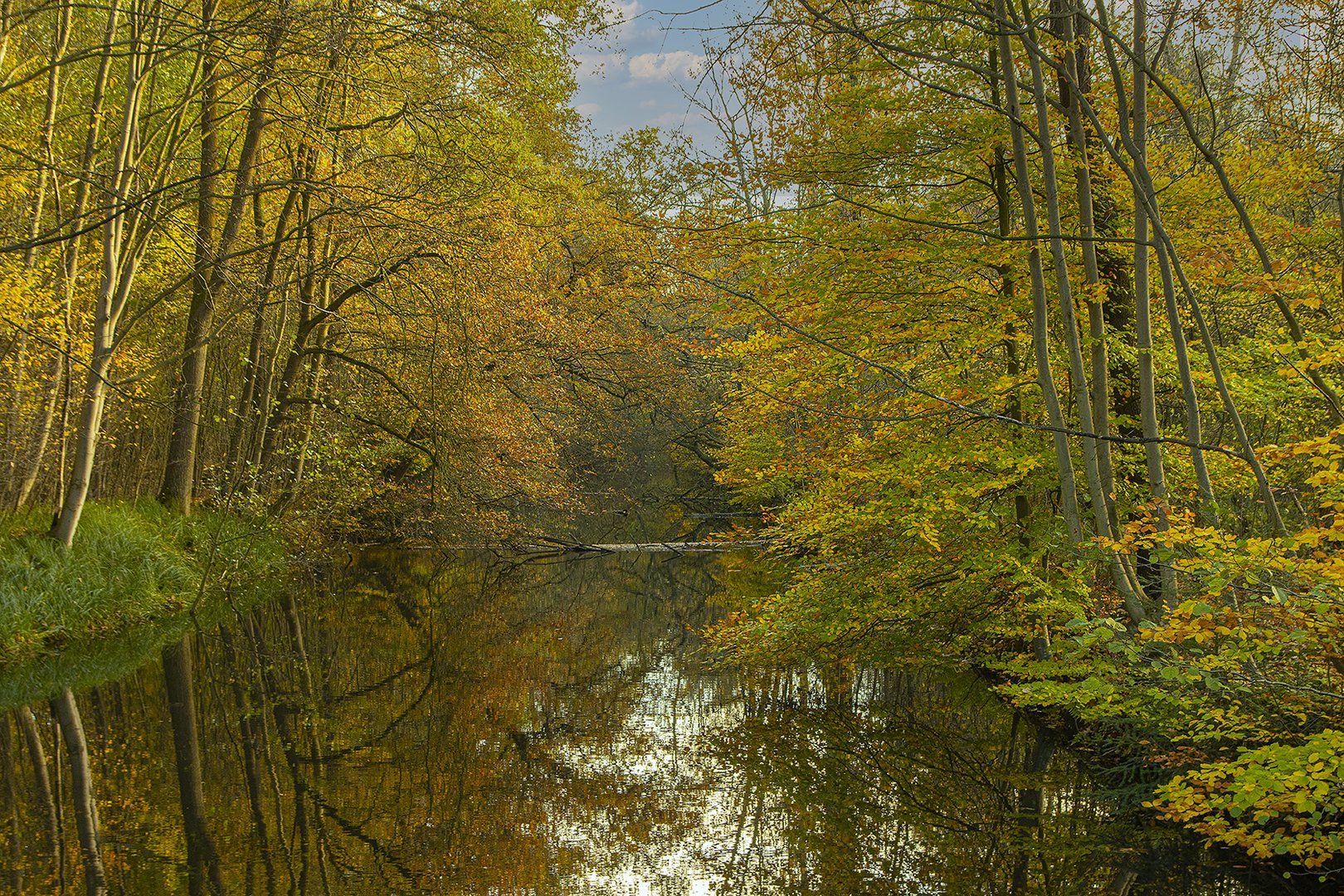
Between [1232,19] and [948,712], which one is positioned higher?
[1232,19]

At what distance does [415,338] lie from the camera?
44.6 ft

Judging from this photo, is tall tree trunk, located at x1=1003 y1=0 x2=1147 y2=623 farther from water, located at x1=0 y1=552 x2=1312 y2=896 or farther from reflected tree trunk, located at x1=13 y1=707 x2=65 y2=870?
reflected tree trunk, located at x1=13 y1=707 x2=65 y2=870

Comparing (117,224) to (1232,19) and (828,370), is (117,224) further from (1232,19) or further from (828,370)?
(1232,19)

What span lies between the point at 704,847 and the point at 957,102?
211 inches

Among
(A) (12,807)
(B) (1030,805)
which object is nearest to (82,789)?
(A) (12,807)

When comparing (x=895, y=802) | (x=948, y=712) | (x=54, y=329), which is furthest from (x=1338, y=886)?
(x=54, y=329)

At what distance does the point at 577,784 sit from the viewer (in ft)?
21.6

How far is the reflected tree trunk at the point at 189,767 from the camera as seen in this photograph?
4688 mm

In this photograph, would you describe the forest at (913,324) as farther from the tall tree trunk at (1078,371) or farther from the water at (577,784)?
the water at (577,784)

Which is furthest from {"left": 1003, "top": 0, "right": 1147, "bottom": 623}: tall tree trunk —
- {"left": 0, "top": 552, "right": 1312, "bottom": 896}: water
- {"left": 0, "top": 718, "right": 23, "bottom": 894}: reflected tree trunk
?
{"left": 0, "top": 718, "right": 23, "bottom": 894}: reflected tree trunk

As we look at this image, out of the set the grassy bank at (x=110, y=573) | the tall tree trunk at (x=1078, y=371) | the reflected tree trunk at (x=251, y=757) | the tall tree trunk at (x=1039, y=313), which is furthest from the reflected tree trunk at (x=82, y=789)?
the tall tree trunk at (x=1039, y=313)

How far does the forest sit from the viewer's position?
4.77 meters

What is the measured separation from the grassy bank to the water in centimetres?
79

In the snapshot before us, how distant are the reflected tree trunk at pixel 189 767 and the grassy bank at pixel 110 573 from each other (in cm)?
78
